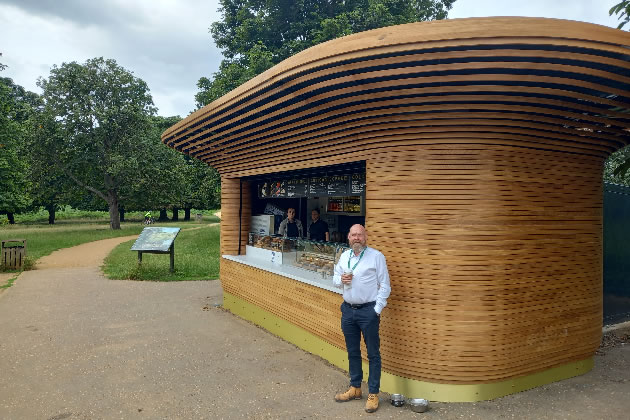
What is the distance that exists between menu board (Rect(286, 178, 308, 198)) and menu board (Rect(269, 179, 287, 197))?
0.10m

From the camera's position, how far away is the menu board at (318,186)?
23.7 feet

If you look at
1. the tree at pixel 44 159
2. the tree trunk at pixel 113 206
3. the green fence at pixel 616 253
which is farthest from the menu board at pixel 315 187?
the tree trunk at pixel 113 206

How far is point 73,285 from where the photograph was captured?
11602 millimetres

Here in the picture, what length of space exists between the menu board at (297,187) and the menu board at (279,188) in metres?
0.10

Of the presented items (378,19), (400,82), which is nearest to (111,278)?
(400,82)

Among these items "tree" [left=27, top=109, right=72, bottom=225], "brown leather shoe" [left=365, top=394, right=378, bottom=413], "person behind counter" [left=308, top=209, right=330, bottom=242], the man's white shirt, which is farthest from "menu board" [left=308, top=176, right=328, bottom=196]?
"tree" [left=27, top=109, right=72, bottom=225]

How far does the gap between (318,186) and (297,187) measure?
2.15 feet

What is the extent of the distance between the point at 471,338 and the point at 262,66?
15.9 m

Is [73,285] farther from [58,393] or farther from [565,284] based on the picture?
[565,284]

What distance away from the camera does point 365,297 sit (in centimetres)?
429

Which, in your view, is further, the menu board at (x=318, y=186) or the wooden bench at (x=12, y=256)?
the wooden bench at (x=12, y=256)

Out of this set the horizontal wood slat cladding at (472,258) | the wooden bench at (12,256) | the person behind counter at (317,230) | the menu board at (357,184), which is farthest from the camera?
the wooden bench at (12,256)

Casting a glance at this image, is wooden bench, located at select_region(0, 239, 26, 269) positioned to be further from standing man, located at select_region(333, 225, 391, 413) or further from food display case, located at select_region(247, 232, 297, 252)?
standing man, located at select_region(333, 225, 391, 413)

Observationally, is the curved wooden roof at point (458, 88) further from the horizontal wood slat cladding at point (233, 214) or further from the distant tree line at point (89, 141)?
the distant tree line at point (89, 141)
